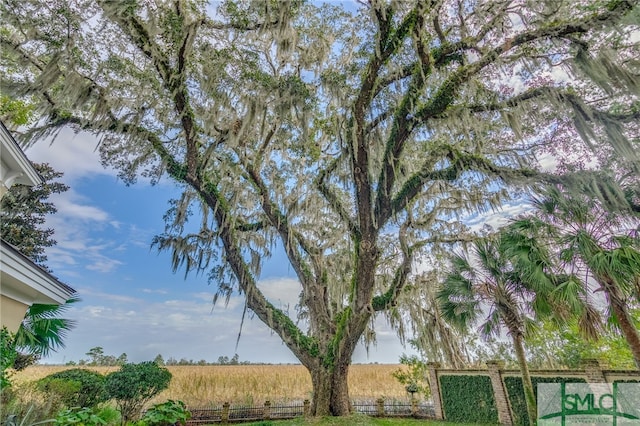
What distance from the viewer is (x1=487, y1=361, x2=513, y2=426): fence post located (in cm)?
789

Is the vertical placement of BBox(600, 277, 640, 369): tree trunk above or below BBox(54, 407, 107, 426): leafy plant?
above

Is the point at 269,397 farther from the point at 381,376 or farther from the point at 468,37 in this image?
the point at 468,37

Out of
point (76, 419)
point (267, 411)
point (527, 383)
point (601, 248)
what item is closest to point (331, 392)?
point (267, 411)

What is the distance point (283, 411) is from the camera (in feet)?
33.2

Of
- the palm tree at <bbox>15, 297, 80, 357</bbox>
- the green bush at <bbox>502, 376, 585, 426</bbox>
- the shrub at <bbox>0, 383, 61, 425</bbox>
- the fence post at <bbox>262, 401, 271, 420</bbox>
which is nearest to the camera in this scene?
the shrub at <bbox>0, 383, 61, 425</bbox>

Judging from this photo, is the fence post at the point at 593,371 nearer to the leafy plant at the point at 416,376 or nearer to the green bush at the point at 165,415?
the leafy plant at the point at 416,376

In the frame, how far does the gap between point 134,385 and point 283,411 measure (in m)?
5.02

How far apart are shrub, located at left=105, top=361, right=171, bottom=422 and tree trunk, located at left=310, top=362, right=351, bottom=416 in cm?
355

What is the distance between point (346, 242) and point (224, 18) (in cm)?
606

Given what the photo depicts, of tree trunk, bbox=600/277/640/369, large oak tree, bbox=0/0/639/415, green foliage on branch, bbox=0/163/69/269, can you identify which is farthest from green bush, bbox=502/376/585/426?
green foliage on branch, bbox=0/163/69/269

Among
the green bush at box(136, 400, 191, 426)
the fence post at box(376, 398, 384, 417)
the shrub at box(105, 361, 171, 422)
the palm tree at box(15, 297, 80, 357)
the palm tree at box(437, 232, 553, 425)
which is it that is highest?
the palm tree at box(437, 232, 553, 425)

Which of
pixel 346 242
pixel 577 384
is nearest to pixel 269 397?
pixel 346 242

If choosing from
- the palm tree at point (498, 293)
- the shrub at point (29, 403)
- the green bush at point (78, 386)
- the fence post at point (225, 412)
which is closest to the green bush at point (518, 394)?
the palm tree at point (498, 293)

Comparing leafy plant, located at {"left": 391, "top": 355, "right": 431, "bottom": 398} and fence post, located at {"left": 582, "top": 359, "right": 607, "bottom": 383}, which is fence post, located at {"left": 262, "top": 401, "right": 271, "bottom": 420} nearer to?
leafy plant, located at {"left": 391, "top": 355, "right": 431, "bottom": 398}
